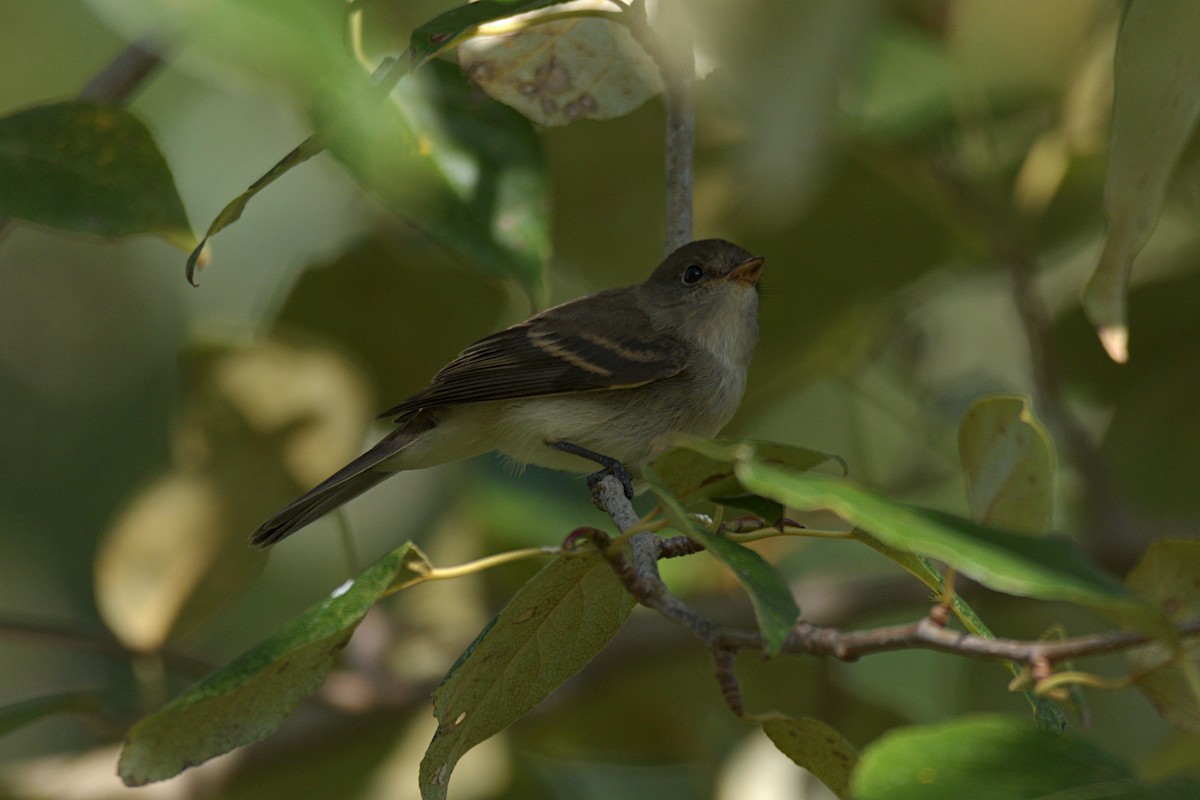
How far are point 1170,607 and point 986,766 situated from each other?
0.46 meters

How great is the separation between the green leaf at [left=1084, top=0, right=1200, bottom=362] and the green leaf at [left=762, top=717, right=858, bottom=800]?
0.69m

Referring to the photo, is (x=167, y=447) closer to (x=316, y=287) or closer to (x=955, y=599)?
(x=316, y=287)

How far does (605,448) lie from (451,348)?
1.51 feet

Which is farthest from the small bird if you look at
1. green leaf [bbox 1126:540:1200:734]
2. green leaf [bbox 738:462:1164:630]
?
green leaf [bbox 738:462:1164:630]

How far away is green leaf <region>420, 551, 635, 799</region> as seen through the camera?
160cm

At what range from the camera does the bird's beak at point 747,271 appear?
2895mm

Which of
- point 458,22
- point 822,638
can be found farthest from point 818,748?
point 458,22

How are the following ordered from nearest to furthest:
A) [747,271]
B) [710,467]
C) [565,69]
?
[710,467]
[565,69]
[747,271]

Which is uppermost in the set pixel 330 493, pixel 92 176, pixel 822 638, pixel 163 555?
pixel 92 176

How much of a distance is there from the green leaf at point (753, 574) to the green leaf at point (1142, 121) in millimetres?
708

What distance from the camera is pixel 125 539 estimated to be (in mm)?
2650

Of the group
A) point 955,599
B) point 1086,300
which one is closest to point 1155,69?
point 1086,300

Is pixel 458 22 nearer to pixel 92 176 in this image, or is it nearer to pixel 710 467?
pixel 92 176

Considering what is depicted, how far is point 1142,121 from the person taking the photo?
1627mm
